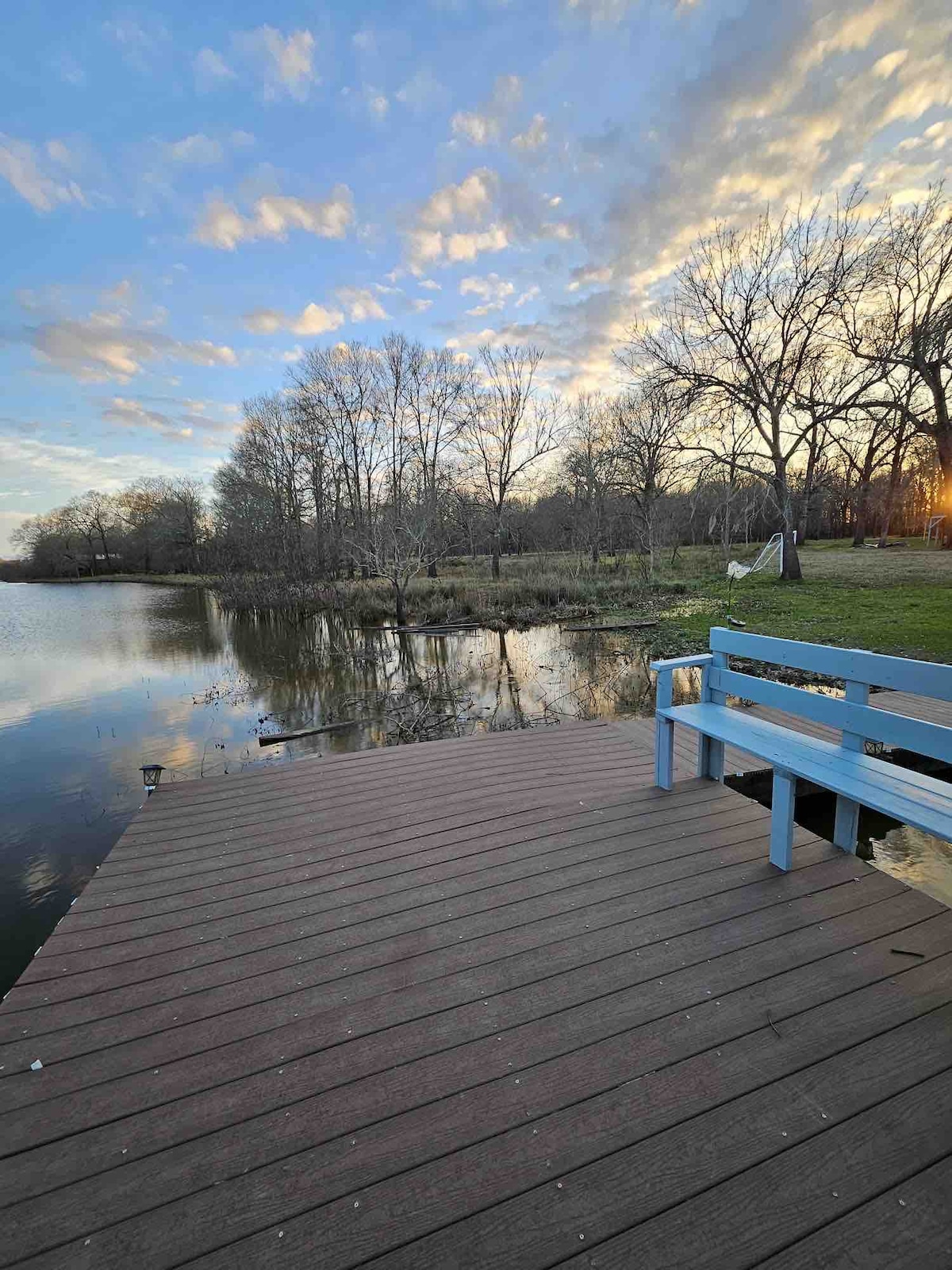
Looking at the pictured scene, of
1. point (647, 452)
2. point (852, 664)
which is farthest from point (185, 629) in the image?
point (647, 452)

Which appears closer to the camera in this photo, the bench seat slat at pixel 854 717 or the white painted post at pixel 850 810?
the bench seat slat at pixel 854 717

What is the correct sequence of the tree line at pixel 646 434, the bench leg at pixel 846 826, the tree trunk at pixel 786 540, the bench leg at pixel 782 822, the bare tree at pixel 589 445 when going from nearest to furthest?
1. the bench leg at pixel 782 822
2. the bench leg at pixel 846 826
3. the tree line at pixel 646 434
4. the tree trunk at pixel 786 540
5. the bare tree at pixel 589 445

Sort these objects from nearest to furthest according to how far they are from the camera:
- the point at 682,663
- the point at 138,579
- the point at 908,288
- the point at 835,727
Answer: the point at 835,727, the point at 682,663, the point at 908,288, the point at 138,579

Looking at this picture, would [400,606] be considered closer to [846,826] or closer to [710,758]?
[710,758]

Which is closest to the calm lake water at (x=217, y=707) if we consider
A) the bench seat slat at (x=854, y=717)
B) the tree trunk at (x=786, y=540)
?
the bench seat slat at (x=854, y=717)

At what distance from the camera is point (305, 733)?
6906 mm

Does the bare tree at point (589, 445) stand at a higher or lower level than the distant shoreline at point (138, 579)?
higher

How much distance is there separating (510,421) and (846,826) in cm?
2978

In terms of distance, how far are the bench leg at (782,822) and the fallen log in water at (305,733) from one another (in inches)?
222

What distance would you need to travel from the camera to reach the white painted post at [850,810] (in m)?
2.54

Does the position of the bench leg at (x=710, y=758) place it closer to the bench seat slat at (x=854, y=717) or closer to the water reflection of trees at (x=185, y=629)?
the bench seat slat at (x=854, y=717)

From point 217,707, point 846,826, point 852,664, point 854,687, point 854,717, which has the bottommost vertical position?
point 217,707

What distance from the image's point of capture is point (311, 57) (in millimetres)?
8359

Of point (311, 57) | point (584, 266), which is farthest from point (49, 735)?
point (584, 266)
